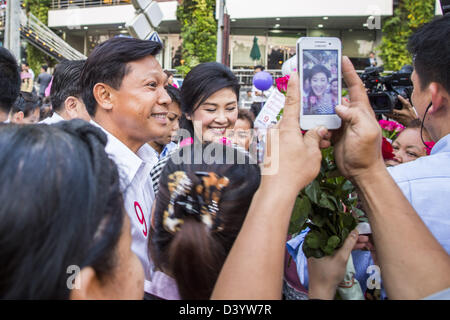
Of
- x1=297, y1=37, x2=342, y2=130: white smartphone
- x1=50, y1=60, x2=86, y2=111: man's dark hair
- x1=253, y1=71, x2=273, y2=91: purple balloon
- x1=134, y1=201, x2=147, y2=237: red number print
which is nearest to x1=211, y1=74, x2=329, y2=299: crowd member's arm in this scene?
x1=297, y1=37, x2=342, y2=130: white smartphone

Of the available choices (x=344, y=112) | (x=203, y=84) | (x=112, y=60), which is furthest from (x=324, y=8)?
(x=344, y=112)

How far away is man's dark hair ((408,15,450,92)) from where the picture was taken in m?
1.22

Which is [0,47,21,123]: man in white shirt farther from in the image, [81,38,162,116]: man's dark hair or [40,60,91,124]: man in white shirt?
[40,60,91,124]: man in white shirt

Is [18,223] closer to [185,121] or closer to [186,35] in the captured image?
[185,121]

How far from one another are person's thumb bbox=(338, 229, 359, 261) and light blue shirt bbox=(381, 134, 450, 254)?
0.20m

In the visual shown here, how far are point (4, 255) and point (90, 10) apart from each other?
1621 centimetres

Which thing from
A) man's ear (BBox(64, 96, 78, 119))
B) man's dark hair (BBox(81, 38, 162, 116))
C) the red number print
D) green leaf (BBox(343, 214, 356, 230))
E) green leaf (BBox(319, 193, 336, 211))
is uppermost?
man's dark hair (BBox(81, 38, 162, 116))

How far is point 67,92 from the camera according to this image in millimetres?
2801

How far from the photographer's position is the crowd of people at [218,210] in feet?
2.15

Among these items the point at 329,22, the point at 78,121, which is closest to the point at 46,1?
the point at 329,22

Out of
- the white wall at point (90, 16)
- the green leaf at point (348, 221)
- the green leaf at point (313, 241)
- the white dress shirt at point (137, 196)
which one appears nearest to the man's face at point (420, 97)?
the green leaf at point (348, 221)

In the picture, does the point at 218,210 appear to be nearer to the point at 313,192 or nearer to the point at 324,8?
the point at 313,192

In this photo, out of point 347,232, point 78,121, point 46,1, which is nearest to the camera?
point 78,121

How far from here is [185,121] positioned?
266cm
